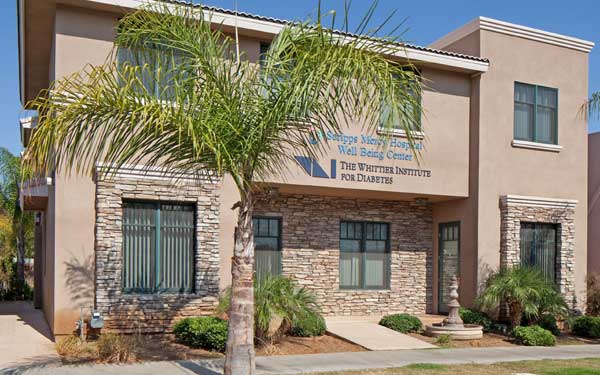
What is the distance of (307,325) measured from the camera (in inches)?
571

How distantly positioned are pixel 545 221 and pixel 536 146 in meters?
2.12

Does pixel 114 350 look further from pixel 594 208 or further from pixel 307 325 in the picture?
pixel 594 208

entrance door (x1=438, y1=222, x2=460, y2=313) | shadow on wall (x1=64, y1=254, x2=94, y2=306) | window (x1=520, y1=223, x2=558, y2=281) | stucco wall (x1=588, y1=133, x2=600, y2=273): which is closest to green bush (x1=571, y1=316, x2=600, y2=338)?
window (x1=520, y1=223, x2=558, y2=281)

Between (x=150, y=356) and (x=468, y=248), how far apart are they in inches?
375

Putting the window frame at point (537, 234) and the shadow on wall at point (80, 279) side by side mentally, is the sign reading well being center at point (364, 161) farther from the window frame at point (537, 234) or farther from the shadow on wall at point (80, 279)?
the shadow on wall at point (80, 279)

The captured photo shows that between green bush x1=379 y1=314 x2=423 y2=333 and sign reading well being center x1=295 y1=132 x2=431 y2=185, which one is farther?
sign reading well being center x1=295 y1=132 x2=431 y2=185

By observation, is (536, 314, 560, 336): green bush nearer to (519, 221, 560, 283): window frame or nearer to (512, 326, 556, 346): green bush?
(512, 326, 556, 346): green bush

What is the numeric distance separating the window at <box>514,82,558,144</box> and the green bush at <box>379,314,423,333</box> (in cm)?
616

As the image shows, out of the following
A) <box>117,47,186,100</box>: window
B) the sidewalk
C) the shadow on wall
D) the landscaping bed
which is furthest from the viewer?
the shadow on wall

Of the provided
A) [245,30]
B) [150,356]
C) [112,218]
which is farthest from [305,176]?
[150,356]

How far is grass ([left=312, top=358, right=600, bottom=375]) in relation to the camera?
11977 millimetres

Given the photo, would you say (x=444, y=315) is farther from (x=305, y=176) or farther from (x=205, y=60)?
(x=205, y=60)

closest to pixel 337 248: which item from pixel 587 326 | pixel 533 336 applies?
pixel 533 336

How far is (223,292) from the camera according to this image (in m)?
14.8
